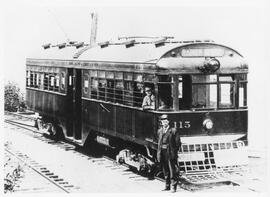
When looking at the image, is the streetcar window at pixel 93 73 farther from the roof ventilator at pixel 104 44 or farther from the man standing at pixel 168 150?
the man standing at pixel 168 150

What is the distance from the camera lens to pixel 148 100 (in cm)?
1335

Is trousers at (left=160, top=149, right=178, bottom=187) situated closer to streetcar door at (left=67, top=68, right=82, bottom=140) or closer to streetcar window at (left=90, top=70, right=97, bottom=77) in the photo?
streetcar window at (left=90, top=70, right=97, bottom=77)

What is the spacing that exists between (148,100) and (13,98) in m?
11.9

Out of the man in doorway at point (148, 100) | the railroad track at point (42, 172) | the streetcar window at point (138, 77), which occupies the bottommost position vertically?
the railroad track at point (42, 172)

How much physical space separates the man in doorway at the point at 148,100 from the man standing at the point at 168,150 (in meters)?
0.68


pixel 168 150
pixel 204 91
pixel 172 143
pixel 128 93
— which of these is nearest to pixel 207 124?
pixel 204 91

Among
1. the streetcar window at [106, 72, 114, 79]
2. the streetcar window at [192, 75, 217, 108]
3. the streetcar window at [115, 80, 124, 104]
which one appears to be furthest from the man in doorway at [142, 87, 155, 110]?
the streetcar window at [106, 72, 114, 79]

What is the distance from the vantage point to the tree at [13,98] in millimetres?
22062

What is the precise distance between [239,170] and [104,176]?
3.23 metres

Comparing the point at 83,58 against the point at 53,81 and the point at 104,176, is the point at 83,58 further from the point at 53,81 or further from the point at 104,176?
the point at 104,176

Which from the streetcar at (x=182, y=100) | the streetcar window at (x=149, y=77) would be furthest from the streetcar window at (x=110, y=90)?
the streetcar window at (x=149, y=77)

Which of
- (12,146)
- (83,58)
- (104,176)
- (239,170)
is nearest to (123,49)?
(83,58)

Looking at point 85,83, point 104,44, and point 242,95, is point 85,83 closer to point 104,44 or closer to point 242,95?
point 104,44

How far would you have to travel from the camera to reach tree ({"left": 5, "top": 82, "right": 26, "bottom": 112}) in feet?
72.4
